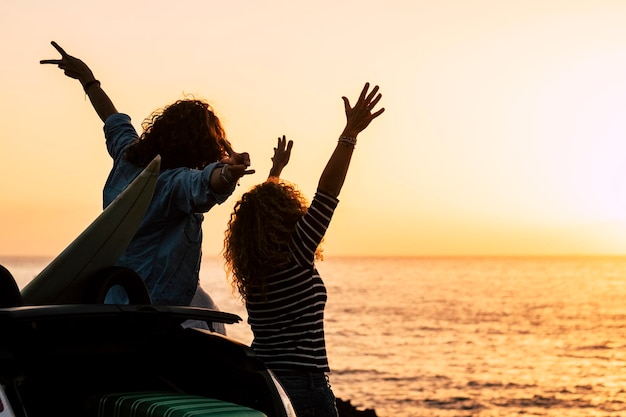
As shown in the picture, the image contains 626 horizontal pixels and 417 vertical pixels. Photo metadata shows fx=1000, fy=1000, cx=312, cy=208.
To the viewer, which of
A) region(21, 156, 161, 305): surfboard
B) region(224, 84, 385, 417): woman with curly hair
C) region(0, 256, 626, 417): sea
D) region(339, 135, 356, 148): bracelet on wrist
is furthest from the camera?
region(0, 256, 626, 417): sea

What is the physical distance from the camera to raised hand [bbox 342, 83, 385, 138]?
202 inches

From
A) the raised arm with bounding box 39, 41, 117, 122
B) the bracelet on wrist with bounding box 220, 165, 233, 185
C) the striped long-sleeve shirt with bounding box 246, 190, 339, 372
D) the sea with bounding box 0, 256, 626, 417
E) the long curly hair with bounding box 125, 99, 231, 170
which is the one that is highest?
the raised arm with bounding box 39, 41, 117, 122

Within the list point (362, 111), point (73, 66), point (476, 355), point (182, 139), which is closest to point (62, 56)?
point (73, 66)

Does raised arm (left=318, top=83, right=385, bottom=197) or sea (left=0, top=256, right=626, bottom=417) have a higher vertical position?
raised arm (left=318, top=83, right=385, bottom=197)

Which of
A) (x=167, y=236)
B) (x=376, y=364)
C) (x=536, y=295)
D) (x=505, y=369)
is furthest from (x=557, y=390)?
(x=536, y=295)

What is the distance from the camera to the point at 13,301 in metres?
3.67

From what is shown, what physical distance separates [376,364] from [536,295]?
7216cm

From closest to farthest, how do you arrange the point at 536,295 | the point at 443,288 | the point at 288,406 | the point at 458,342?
the point at 288,406, the point at 458,342, the point at 536,295, the point at 443,288

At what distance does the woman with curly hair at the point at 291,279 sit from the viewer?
4.76 m

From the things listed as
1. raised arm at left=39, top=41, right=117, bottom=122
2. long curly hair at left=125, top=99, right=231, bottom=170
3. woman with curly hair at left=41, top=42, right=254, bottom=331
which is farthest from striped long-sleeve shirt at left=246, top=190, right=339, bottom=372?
raised arm at left=39, top=41, right=117, bottom=122

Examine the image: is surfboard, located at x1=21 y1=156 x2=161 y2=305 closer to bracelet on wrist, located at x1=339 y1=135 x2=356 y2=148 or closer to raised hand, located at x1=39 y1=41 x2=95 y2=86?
bracelet on wrist, located at x1=339 y1=135 x2=356 y2=148

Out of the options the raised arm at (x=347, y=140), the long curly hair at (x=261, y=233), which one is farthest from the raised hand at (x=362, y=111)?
the long curly hair at (x=261, y=233)

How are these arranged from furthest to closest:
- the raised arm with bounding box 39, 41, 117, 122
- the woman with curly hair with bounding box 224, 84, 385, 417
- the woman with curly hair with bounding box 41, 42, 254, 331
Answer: the raised arm with bounding box 39, 41, 117, 122
the woman with curly hair with bounding box 41, 42, 254, 331
the woman with curly hair with bounding box 224, 84, 385, 417

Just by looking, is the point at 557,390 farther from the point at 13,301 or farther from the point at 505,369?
the point at 13,301
